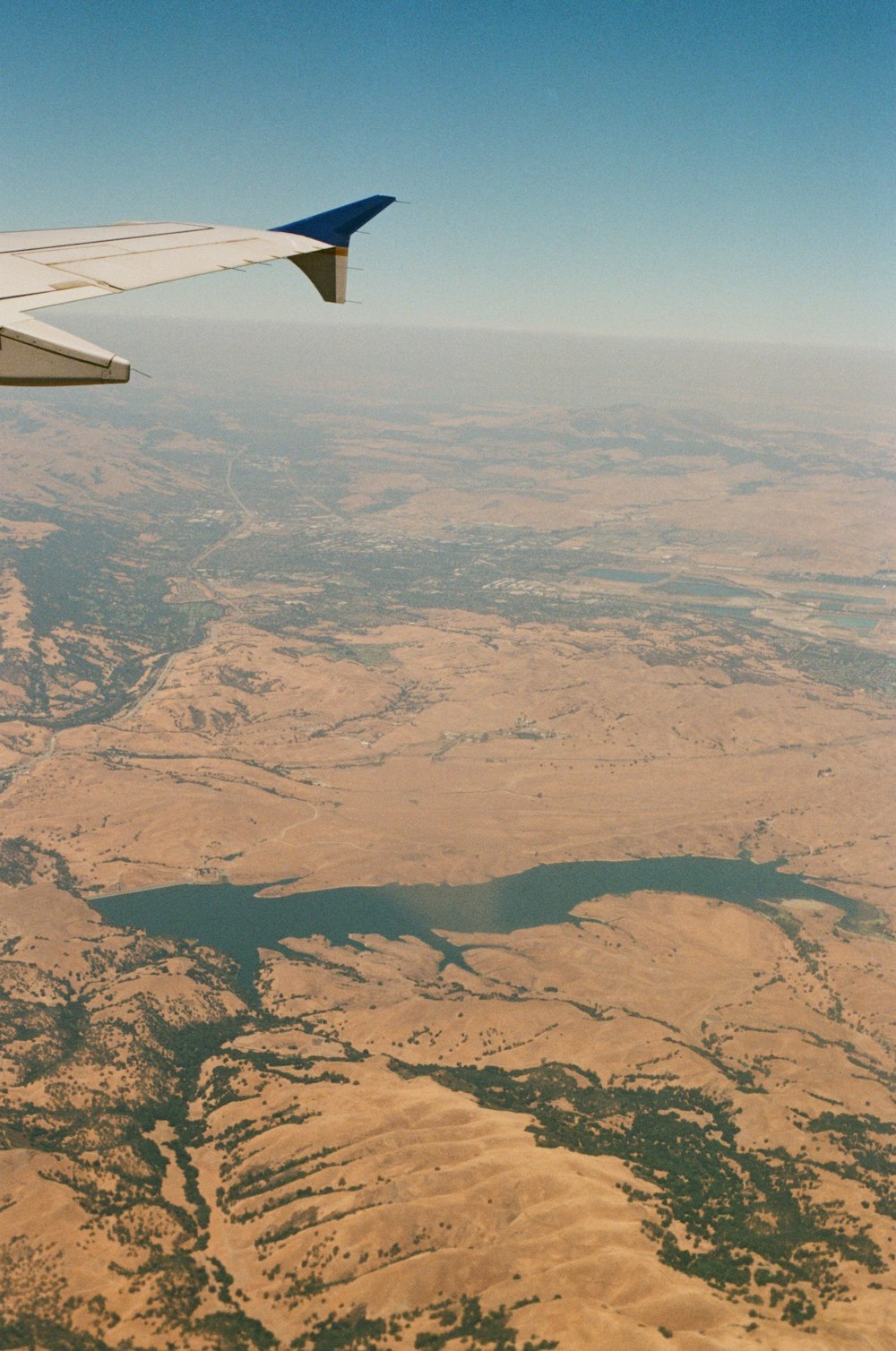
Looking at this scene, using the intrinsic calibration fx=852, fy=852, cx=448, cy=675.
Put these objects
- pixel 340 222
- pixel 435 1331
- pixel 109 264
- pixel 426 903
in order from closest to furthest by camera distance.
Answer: pixel 109 264 → pixel 340 222 → pixel 435 1331 → pixel 426 903

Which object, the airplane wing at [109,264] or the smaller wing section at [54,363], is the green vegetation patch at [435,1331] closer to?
the airplane wing at [109,264]

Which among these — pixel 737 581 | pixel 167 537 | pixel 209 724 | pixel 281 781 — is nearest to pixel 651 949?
pixel 281 781

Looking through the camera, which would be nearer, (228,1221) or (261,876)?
(228,1221)

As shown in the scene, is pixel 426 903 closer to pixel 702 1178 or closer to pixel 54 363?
pixel 702 1178

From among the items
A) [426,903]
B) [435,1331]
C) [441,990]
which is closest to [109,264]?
[435,1331]

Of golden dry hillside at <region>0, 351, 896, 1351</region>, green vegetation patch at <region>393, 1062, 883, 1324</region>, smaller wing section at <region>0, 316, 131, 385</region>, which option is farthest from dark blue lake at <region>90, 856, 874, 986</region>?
smaller wing section at <region>0, 316, 131, 385</region>

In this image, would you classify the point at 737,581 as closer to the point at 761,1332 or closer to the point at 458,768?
the point at 458,768
